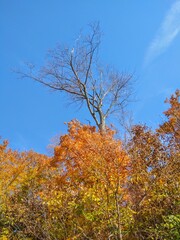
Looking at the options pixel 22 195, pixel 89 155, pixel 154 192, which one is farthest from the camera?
pixel 22 195

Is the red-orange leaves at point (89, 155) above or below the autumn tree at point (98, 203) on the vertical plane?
above

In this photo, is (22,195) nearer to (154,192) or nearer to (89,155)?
(89,155)

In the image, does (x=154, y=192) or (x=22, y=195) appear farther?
(x=22, y=195)

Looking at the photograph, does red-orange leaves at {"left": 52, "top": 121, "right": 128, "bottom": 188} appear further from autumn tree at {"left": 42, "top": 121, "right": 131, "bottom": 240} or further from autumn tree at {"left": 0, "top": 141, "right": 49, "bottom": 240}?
autumn tree at {"left": 0, "top": 141, "right": 49, "bottom": 240}

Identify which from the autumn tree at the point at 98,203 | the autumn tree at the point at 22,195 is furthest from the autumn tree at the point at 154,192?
the autumn tree at the point at 22,195

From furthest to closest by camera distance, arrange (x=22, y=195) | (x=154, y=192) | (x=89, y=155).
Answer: (x=22, y=195)
(x=89, y=155)
(x=154, y=192)

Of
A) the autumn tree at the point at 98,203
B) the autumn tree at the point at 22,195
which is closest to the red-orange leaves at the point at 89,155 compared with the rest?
the autumn tree at the point at 98,203

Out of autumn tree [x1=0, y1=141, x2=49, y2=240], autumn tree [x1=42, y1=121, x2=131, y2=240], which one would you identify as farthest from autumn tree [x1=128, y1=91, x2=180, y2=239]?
autumn tree [x1=0, y1=141, x2=49, y2=240]

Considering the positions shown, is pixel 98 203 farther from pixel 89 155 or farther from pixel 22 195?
pixel 22 195

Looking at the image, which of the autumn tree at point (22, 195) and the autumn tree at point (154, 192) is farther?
the autumn tree at point (22, 195)

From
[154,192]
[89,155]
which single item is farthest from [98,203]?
[89,155]

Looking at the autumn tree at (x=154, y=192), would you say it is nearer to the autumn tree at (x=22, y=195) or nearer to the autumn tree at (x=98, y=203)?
the autumn tree at (x=98, y=203)

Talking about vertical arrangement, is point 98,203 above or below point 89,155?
below

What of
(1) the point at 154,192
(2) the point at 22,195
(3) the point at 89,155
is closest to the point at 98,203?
(1) the point at 154,192
